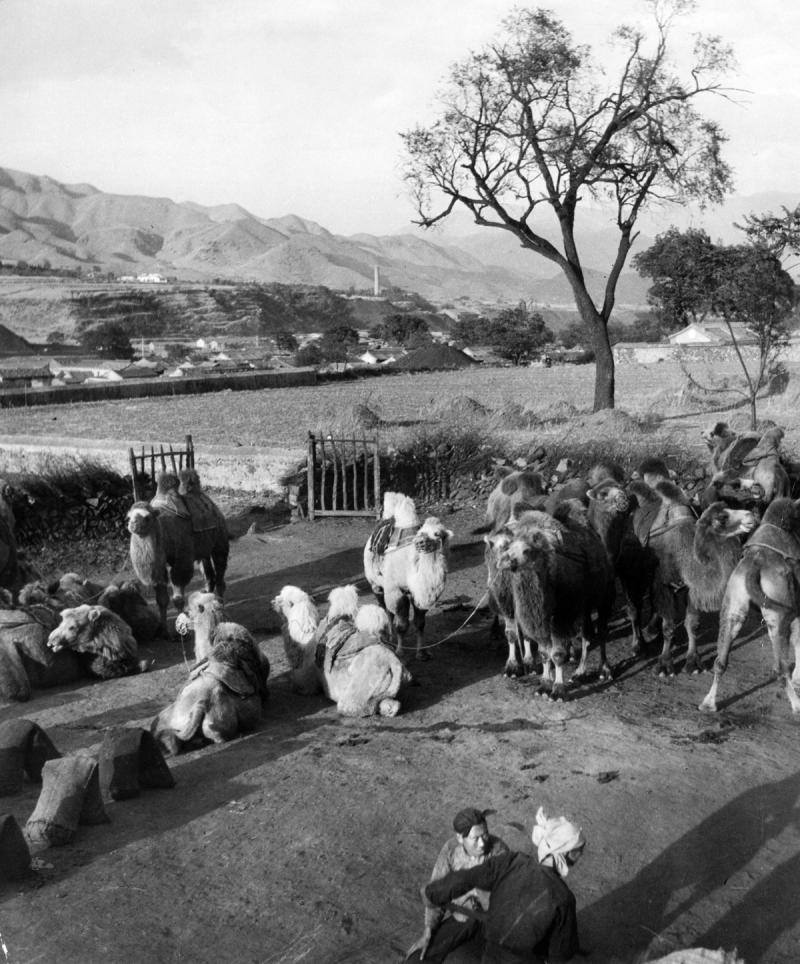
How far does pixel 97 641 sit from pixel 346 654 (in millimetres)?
2800

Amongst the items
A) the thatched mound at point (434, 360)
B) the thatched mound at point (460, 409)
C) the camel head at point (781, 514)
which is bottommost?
the thatched mound at point (460, 409)

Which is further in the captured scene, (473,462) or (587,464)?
(473,462)

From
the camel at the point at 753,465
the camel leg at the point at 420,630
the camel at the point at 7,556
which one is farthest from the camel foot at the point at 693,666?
the camel at the point at 7,556

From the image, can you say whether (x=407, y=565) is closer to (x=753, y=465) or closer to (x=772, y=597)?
(x=772, y=597)

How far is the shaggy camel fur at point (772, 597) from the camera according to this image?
8.80 m

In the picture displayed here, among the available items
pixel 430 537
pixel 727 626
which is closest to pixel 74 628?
pixel 430 537

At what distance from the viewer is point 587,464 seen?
1898cm

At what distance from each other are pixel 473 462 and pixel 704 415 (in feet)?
33.3

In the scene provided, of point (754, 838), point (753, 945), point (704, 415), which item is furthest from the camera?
point (704, 415)

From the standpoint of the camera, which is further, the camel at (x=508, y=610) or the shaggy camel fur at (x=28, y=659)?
the shaggy camel fur at (x=28, y=659)

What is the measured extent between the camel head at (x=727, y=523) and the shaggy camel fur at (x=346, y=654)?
3163 mm

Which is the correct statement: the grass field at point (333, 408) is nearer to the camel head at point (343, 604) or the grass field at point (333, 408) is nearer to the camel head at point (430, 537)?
the camel head at point (430, 537)

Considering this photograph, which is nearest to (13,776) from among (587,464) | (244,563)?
(244,563)

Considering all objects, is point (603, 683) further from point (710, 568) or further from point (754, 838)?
point (754, 838)
